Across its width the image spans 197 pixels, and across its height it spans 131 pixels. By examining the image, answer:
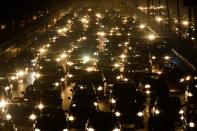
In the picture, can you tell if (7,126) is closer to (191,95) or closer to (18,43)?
(191,95)

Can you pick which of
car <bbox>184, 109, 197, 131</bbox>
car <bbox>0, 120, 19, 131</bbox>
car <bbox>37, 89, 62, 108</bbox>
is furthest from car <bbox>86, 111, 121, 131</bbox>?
car <bbox>37, 89, 62, 108</bbox>

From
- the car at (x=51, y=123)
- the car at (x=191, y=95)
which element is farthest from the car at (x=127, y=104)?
the car at (x=51, y=123)

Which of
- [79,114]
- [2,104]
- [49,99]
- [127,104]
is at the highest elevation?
[2,104]

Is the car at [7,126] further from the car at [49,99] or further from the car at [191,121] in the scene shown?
the car at [191,121]

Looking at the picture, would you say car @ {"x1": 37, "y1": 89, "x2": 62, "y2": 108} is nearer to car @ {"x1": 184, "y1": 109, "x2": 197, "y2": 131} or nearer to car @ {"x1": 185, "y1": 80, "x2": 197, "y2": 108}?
car @ {"x1": 185, "y1": 80, "x2": 197, "y2": 108}

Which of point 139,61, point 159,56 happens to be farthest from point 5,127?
point 159,56

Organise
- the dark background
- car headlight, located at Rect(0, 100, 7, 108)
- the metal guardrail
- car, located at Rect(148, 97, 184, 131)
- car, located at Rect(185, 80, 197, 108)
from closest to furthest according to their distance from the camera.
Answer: car, located at Rect(148, 97, 184, 131) < car headlight, located at Rect(0, 100, 7, 108) < car, located at Rect(185, 80, 197, 108) < the metal guardrail < the dark background

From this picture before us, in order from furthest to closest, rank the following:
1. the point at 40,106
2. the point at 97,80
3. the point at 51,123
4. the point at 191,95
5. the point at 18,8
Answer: the point at 18,8 < the point at 97,80 < the point at 191,95 < the point at 40,106 < the point at 51,123

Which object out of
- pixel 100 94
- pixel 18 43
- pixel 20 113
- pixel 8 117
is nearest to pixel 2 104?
pixel 20 113
